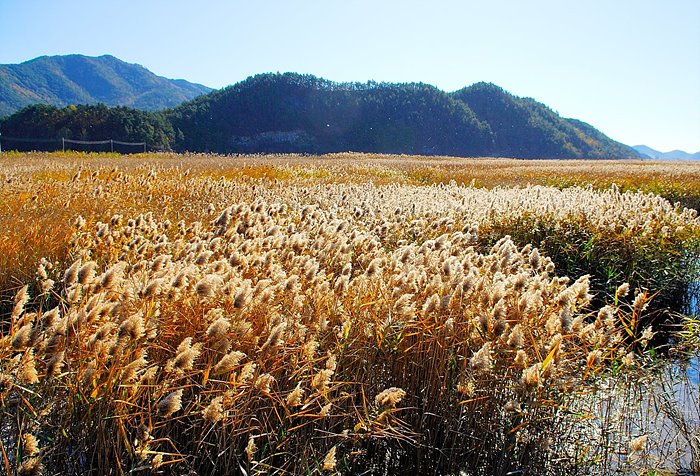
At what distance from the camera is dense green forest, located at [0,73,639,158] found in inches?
3878

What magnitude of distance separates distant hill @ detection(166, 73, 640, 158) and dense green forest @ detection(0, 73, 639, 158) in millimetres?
214

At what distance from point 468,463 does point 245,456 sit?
1.22 m

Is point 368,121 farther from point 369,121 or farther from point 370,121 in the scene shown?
point 370,121

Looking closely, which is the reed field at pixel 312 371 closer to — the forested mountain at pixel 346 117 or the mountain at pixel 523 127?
the forested mountain at pixel 346 117

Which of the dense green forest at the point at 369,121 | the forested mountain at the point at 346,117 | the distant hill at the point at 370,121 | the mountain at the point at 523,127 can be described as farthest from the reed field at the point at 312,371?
the mountain at the point at 523,127

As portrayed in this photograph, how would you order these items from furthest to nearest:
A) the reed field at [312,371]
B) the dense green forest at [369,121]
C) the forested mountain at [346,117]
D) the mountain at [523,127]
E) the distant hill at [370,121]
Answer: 1. the mountain at [523,127]
2. the forested mountain at [346,117]
3. the distant hill at [370,121]
4. the dense green forest at [369,121]
5. the reed field at [312,371]

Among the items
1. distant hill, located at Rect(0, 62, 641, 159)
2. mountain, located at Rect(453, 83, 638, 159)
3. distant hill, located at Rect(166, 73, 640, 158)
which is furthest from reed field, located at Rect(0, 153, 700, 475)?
mountain, located at Rect(453, 83, 638, 159)

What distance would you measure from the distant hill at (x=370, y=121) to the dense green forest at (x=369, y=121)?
0.21m

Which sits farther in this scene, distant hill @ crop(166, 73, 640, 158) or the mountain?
the mountain

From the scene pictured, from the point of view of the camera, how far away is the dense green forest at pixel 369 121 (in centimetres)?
9850

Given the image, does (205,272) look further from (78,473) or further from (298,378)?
(78,473)

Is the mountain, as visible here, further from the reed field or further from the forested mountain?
the reed field

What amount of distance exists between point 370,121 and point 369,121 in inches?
10.3

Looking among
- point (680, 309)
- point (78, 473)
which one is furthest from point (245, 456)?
point (680, 309)
